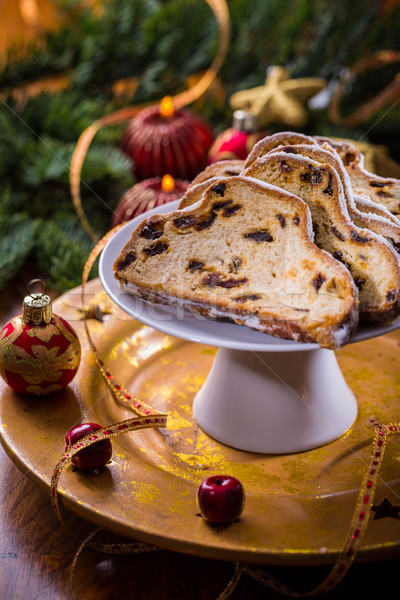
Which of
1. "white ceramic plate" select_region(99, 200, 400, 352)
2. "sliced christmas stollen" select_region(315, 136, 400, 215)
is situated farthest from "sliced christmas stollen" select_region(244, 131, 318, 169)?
"white ceramic plate" select_region(99, 200, 400, 352)

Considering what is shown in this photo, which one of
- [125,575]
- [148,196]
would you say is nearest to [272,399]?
[125,575]

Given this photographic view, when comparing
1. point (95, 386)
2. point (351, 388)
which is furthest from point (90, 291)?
point (351, 388)

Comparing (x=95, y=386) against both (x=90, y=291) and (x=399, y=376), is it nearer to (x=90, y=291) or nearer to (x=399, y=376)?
(x=90, y=291)

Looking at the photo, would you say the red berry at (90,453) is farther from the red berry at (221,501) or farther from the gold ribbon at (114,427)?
the red berry at (221,501)

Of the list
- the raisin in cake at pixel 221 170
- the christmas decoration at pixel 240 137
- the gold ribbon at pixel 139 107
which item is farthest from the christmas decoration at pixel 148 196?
the raisin in cake at pixel 221 170

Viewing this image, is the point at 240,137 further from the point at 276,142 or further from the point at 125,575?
the point at 125,575

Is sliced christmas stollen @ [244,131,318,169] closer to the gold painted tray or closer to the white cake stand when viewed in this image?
the white cake stand

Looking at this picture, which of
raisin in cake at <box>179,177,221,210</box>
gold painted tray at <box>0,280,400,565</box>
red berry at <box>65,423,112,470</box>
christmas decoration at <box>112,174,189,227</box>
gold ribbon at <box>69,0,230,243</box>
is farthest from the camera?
gold ribbon at <box>69,0,230,243</box>
